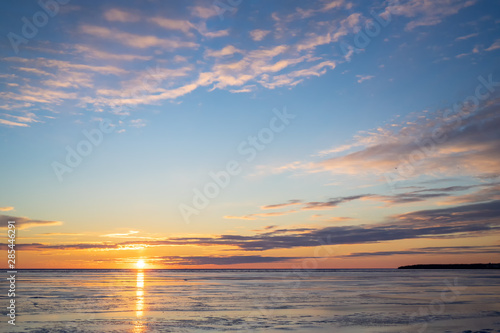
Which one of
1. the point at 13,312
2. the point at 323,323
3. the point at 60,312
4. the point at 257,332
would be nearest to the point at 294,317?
the point at 323,323

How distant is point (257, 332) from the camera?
22906 millimetres

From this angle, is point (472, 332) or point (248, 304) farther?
point (248, 304)

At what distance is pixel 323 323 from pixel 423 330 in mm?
5819

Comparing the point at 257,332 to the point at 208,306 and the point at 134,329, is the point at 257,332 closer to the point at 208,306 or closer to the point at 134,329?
the point at 134,329

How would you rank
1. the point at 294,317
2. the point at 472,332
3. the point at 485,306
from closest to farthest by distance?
the point at 472,332
the point at 294,317
the point at 485,306

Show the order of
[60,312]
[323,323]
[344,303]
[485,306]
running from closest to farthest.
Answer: [323,323] → [60,312] → [485,306] → [344,303]

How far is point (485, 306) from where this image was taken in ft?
115

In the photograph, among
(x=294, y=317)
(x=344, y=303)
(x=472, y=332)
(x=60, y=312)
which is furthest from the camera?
(x=344, y=303)

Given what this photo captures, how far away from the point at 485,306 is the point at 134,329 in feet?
95.5

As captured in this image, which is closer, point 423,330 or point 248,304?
A: point 423,330

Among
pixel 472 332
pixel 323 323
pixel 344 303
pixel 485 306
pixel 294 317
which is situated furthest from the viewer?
pixel 344 303

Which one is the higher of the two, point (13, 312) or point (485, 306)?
point (13, 312)

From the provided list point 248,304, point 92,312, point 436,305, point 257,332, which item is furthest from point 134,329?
point 436,305

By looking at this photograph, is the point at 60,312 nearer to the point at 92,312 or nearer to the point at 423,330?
the point at 92,312
